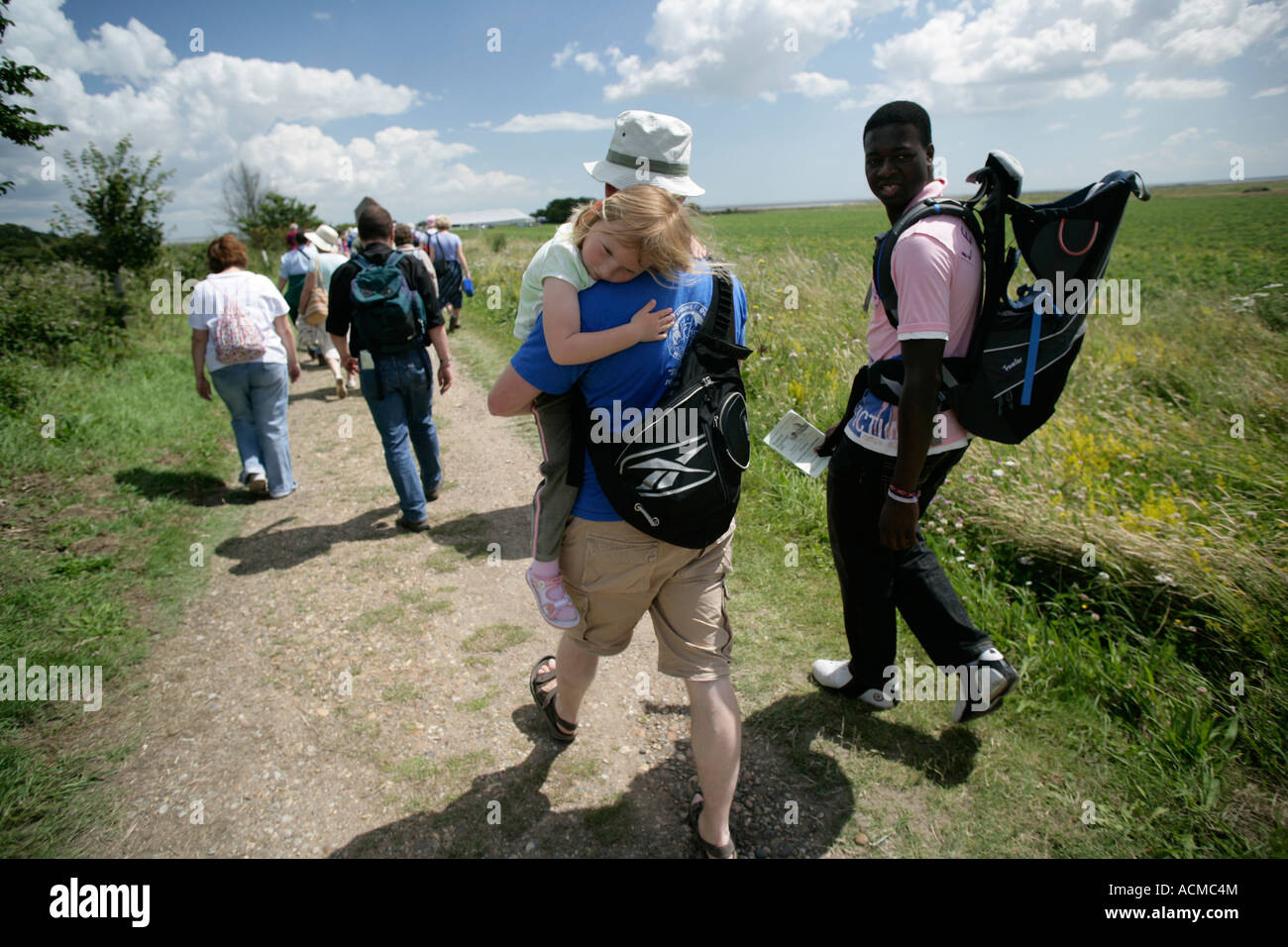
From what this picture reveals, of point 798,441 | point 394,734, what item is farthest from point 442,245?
point 798,441

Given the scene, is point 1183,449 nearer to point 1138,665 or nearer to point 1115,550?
point 1115,550

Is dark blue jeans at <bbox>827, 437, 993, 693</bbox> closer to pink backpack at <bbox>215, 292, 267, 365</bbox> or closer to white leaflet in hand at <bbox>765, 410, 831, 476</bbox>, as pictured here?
white leaflet in hand at <bbox>765, 410, 831, 476</bbox>

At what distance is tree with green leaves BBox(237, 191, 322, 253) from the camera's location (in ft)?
91.0

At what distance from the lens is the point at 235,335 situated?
16.4 ft

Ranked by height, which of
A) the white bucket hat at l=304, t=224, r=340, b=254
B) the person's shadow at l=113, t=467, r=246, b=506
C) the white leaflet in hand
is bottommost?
the person's shadow at l=113, t=467, r=246, b=506

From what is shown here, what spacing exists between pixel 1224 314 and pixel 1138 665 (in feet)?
18.4

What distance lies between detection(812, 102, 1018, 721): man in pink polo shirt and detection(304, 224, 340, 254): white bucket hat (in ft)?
24.8

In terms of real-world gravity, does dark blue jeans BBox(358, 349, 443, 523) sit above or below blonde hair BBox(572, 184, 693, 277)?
below

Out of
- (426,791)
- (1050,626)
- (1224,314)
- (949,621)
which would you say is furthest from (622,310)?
(1224,314)

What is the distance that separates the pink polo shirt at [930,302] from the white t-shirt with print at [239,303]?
4593 millimetres

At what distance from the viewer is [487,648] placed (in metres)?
3.42

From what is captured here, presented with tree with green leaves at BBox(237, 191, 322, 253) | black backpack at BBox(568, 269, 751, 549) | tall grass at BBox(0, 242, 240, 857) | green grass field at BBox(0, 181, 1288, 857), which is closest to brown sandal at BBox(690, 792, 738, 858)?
green grass field at BBox(0, 181, 1288, 857)

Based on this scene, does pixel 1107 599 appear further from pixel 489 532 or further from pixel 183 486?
pixel 183 486

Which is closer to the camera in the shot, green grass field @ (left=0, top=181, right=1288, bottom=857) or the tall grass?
green grass field @ (left=0, top=181, right=1288, bottom=857)
